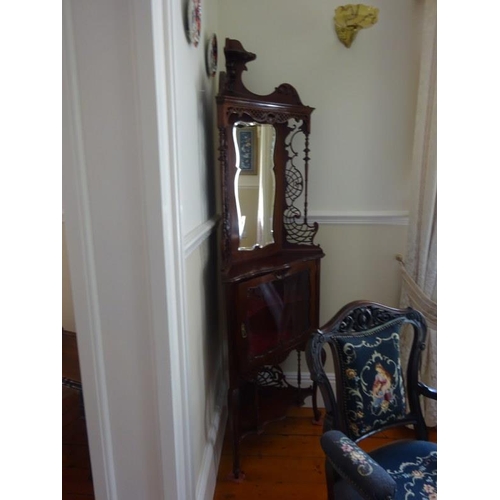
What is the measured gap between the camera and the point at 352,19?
181 cm

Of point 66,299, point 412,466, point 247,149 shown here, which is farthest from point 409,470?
point 66,299

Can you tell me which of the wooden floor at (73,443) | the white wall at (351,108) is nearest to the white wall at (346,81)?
the white wall at (351,108)

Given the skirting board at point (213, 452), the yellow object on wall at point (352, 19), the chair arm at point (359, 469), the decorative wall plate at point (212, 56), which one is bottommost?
the skirting board at point (213, 452)

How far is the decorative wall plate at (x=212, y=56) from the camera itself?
65.4 inches

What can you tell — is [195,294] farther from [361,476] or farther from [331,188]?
[331,188]

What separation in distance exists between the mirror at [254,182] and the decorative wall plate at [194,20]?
13.8 inches

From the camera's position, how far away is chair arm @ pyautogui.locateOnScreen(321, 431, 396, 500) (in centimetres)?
89

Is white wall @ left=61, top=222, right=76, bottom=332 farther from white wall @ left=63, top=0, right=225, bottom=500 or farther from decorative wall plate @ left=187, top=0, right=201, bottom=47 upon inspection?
decorative wall plate @ left=187, top=0, right=201, bottom=47

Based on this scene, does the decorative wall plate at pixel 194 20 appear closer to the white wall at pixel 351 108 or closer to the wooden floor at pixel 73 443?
the white wall at pixel 351 108

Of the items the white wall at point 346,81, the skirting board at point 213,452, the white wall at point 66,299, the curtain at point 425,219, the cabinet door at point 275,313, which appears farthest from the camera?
the white wall at point 66,299

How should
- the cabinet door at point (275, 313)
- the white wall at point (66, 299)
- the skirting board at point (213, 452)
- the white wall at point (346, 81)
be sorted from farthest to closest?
the white wall at point (66, 299) → the white wall at point (346, 81) → the cabinet door at point (275, 313) → the skirting board at point (213, 452)

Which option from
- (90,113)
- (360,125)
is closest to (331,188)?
(360,125)
